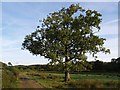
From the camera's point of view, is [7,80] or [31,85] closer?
[7,80]

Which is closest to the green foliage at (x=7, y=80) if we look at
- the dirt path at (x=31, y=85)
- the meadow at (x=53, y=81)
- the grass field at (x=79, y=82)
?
the meadow at (x=53, y=81)

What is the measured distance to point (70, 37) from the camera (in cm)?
5194

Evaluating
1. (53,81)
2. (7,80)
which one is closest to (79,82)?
(7,80)

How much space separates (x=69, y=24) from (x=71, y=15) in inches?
64.6

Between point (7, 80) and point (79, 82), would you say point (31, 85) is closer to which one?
point (79, 82)

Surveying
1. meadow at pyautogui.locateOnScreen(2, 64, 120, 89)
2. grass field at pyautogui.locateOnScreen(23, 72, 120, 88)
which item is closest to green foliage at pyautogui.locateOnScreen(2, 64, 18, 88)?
meadow at pyautogui.locateOnScreen(2, 64, 120, 89)

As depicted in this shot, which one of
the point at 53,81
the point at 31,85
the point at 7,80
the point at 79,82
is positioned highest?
the point at 7,80

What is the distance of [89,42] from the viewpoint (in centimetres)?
5200

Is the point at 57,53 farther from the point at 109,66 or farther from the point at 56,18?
the point at 109,66

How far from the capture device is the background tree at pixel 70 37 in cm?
5188

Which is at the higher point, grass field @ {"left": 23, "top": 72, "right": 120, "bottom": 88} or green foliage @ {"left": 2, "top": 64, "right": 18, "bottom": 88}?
green foliage @ {"left": 2, "top": 64, "right": 18, "bottom": 88}

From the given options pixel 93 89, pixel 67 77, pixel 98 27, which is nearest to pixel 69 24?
pixel 98 27

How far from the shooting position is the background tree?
51875mm

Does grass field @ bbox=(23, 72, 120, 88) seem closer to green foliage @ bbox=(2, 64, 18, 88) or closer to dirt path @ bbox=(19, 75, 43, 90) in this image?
dirt path @ bbox=(19, 75, 43, 90)
